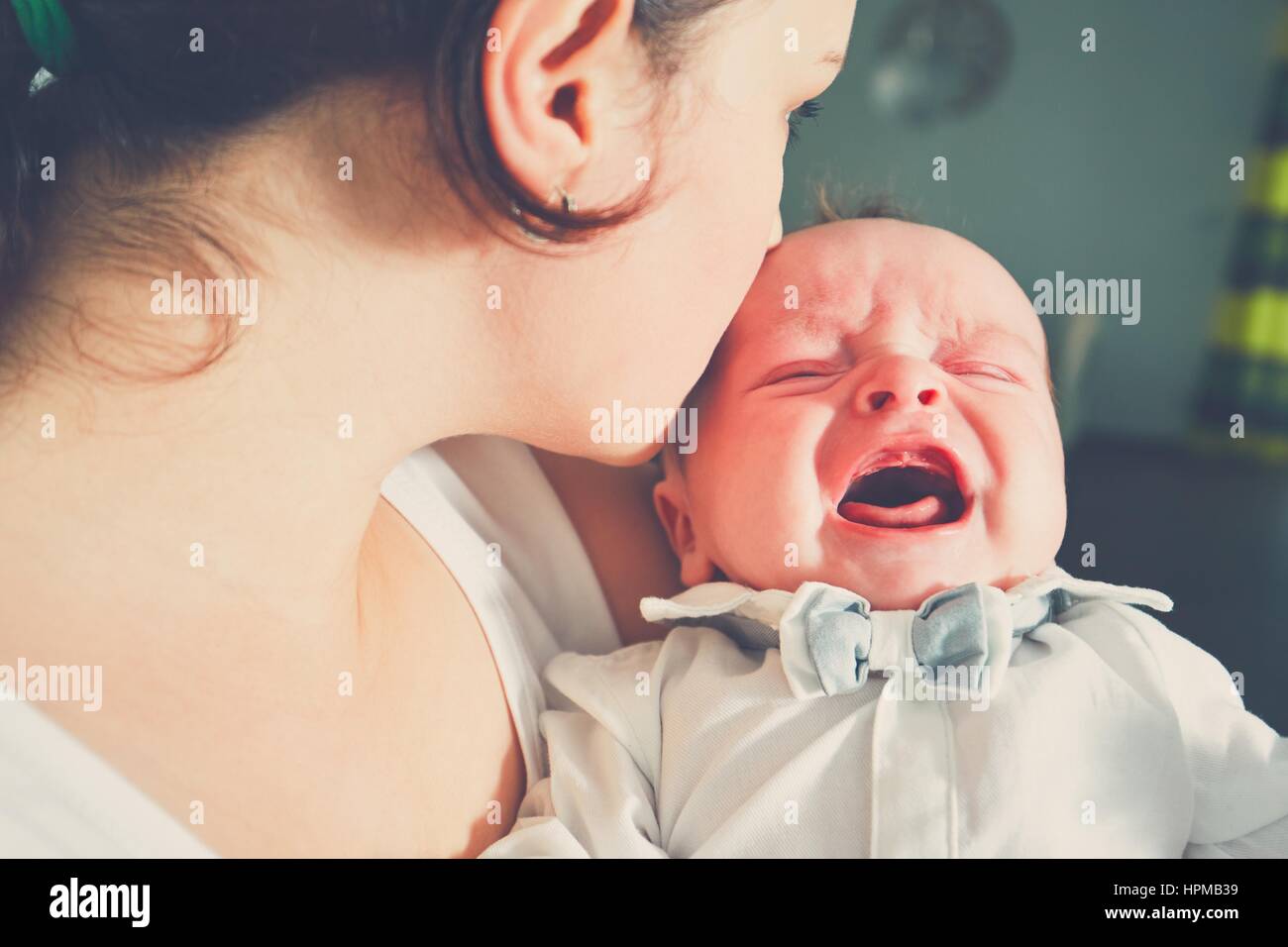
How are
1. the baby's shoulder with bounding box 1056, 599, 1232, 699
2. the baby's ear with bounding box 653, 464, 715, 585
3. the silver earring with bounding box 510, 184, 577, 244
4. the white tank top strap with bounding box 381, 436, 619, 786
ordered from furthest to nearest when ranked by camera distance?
the baby's ear with bounding box 653, 464, 715, 585
the white tank top strap with bounding box 381, 436, 619, 786
the baby's shoulder with bounding box 1056, 599, 1232, 699
the silver earring with bounding box 510, 184, 577, 244

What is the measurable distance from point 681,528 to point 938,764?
0.41 m

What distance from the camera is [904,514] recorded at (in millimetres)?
964

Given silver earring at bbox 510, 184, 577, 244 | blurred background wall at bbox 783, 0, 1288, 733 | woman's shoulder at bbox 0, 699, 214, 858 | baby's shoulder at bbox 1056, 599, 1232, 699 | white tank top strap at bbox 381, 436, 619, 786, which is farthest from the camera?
blurred background wall at bbox 783, 0, 1288, 733

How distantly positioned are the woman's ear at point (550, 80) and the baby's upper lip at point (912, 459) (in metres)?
0.38

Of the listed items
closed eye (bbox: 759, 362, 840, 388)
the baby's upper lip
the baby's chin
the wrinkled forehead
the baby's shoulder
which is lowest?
the baby's shoulder

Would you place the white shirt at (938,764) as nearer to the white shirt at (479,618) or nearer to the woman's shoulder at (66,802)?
the white shirt at (479,618)

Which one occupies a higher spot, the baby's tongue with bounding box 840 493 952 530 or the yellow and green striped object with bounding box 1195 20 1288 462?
the yellow and green striped object with bounding box 1195 20 1288 462

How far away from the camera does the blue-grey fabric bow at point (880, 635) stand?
0.89 meters

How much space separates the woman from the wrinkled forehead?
0.19 meters

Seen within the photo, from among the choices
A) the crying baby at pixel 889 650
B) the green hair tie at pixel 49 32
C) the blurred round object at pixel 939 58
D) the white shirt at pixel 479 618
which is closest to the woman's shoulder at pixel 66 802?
the white shirt at pixel 479 618

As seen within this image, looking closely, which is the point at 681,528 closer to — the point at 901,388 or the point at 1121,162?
the point at 901,388

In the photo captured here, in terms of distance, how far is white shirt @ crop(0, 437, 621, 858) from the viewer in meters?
0.69

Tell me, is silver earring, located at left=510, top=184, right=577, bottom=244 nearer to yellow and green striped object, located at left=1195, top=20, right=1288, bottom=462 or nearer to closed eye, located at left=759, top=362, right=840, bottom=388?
closed eye, located at left=759, top=362, right=840, bottom=388

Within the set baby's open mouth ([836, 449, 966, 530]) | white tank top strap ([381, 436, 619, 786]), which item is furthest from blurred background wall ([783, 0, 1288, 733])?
white tank top strap ([381, 436, 619, 786])
